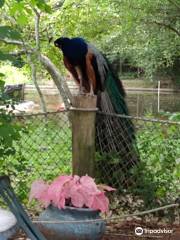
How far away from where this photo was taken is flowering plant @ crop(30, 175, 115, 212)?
193 centimetres

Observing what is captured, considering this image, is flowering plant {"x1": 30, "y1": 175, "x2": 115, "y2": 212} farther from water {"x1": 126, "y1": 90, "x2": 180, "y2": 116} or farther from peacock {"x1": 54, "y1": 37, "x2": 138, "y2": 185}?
water {"x1": 126, "y1": 90, "x2": 180, "y2": 116}

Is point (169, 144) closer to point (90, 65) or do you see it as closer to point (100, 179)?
point (100, 179)

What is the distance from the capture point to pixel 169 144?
2570 mm

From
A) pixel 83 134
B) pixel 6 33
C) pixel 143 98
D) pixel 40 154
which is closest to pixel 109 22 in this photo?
pixel 40 154

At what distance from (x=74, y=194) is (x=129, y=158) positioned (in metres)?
0.83

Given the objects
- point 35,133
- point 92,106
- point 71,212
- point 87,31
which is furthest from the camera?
point 87,31

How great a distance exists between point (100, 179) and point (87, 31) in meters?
4.02

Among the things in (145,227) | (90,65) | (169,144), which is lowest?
(145,227)

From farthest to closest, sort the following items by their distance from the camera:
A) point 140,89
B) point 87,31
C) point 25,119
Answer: point 140,89 → point 87,31 → point 25,119

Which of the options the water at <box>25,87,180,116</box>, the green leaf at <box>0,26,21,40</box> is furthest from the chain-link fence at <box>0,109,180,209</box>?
the water at <box>25,87,180,116</box>

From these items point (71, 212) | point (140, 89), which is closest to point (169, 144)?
point (71, 212)

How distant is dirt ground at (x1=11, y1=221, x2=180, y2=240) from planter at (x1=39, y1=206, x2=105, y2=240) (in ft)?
0.89

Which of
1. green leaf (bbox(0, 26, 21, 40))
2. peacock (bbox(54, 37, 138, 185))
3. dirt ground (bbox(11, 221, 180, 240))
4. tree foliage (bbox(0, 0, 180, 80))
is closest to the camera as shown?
green leaf (bbox(0, 26, 21, 40))

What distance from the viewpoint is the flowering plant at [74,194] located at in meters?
1.93
